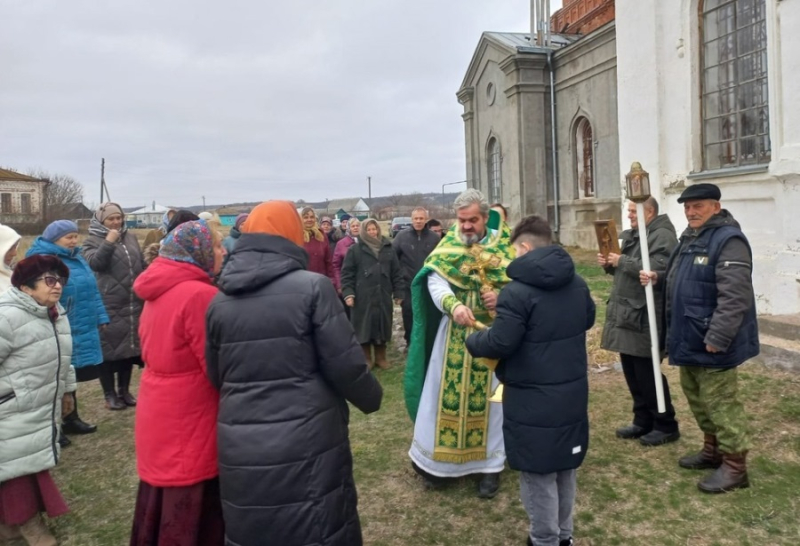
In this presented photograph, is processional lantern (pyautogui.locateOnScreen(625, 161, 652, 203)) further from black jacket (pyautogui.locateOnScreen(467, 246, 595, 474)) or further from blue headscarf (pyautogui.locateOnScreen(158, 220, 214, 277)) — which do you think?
blue headscarf (pyautogui.locateOnScreen(158, 220, 214, 277))

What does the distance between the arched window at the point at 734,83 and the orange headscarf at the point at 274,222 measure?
7.11 metres

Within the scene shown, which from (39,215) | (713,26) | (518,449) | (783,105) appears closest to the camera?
(518,449)

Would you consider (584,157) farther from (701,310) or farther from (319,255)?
(701,310)

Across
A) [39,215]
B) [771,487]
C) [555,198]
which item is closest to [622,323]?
[771,487]

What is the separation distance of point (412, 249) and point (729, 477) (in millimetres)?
4380

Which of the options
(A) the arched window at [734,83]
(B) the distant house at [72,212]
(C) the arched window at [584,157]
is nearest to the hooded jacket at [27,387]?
(A) the arched window at [734,83]

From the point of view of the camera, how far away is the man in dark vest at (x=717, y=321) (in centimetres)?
365

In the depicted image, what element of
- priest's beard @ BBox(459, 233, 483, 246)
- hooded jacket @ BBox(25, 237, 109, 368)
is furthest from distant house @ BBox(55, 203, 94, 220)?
priest's beard @ BBox(459, 233, 483, 246)

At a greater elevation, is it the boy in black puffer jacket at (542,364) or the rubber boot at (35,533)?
the boy in black puffer jacket at (542,364)

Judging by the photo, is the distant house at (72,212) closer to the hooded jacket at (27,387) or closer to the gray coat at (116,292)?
the gray coat at (116,292)

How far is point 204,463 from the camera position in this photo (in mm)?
2654

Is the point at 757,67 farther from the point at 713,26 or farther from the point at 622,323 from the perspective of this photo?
the point at 622,323

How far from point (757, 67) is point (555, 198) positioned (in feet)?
35.2

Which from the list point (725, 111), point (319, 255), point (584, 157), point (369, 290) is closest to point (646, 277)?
point (369, 290)
